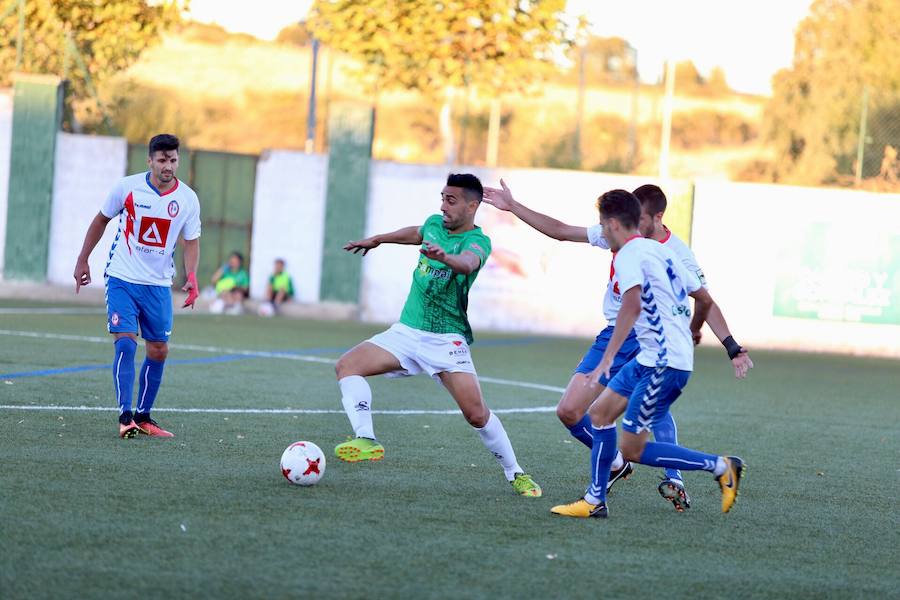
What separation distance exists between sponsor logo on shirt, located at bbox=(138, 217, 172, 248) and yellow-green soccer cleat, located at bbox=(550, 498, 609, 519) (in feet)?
11.6

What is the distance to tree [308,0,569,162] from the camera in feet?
90.4

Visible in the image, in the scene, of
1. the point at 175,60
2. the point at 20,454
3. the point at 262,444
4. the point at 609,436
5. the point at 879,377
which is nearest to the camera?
the point at 609,436

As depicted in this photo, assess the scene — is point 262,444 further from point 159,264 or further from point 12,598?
point 12,598

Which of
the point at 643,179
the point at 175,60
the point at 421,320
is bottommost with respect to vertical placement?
the point at 421,320

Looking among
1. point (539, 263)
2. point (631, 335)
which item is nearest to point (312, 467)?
point (631, 335)

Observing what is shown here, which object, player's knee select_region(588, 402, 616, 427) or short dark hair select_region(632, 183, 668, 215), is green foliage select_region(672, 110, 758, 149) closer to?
short dark hair select_region(632, 183, 668, 215)

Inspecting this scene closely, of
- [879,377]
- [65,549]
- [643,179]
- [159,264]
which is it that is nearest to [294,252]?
[643,179]

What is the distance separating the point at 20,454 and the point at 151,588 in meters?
3.06

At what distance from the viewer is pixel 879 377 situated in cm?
1792

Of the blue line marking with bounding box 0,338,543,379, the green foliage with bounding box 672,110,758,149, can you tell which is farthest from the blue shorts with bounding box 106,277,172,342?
the green foliage with bounding box 672,110,758,149

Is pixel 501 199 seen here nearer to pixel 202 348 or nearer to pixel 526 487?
pixel 526 487

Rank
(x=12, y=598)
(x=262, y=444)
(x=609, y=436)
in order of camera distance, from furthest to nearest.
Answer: (x=262, y=444) → (x=609, y=436) → (x=12, y=598)

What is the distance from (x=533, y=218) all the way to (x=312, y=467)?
195 centimetres

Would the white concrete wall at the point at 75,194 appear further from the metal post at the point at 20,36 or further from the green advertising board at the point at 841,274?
the green advertising board at the point at 841,274
